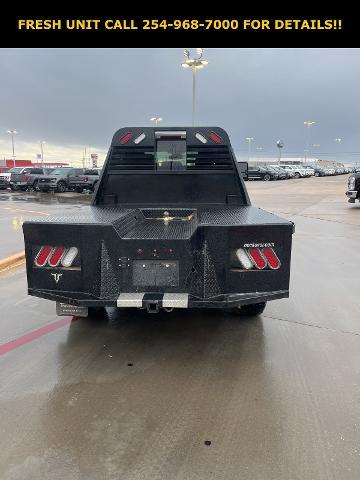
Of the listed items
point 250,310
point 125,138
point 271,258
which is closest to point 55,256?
point 271,258

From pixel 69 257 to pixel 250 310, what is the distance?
87.9 inches

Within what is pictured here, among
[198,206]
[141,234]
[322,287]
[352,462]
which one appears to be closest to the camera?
[352,462]

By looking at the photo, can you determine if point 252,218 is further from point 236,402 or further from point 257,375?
point 236,402

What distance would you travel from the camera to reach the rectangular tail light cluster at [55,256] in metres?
3.56

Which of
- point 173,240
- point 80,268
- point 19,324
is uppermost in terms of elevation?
point 173,240

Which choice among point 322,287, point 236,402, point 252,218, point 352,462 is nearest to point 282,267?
point 252,218

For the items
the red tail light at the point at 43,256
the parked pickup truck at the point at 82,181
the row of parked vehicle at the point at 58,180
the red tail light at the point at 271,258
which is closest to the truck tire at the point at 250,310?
the red tail light at the point at 271,258

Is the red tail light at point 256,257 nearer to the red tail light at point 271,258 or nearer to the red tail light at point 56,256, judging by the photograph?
the red tail light at point 271,258

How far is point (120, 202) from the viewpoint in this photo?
210 inches

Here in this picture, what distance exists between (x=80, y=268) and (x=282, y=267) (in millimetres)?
1807

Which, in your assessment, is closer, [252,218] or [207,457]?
[207,457]

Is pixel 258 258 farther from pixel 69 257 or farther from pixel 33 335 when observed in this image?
pixel 33 335

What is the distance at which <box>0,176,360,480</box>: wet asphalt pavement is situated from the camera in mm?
2432

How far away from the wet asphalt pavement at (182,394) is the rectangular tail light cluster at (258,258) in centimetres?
91
